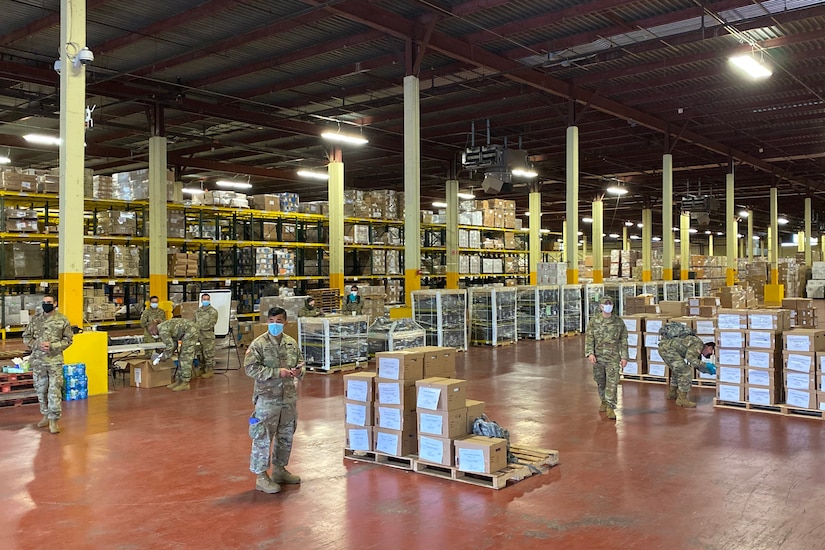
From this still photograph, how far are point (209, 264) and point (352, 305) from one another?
5645 millimetres

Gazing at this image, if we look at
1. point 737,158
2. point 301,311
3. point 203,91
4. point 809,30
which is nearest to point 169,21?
point 203,91

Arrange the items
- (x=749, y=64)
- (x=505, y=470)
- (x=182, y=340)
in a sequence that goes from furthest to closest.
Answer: (x=749, y=64) → (x=182, y=340) → (x=505, y=470)

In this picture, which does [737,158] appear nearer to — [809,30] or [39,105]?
[809,30]

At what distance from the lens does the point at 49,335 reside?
8.56 metres

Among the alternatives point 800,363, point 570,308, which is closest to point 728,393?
point 800,363


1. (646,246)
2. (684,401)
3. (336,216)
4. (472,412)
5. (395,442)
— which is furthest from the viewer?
(646,246)

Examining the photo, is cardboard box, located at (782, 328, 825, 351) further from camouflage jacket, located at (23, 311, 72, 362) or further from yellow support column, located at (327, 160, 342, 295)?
yellow support column, located at (327, 160, 342, 295)

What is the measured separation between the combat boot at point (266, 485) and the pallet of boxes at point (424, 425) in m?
1.24

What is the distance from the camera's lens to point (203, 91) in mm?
17016

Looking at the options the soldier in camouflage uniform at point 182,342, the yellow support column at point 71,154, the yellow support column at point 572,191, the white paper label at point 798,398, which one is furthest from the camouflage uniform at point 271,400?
the yellow support column at point 572,191

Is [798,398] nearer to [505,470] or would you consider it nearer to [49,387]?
[505,470]

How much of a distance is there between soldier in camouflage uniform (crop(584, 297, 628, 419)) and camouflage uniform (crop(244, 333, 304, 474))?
445cm

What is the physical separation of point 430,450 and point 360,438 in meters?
0.91

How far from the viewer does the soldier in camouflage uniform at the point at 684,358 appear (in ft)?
31.8
